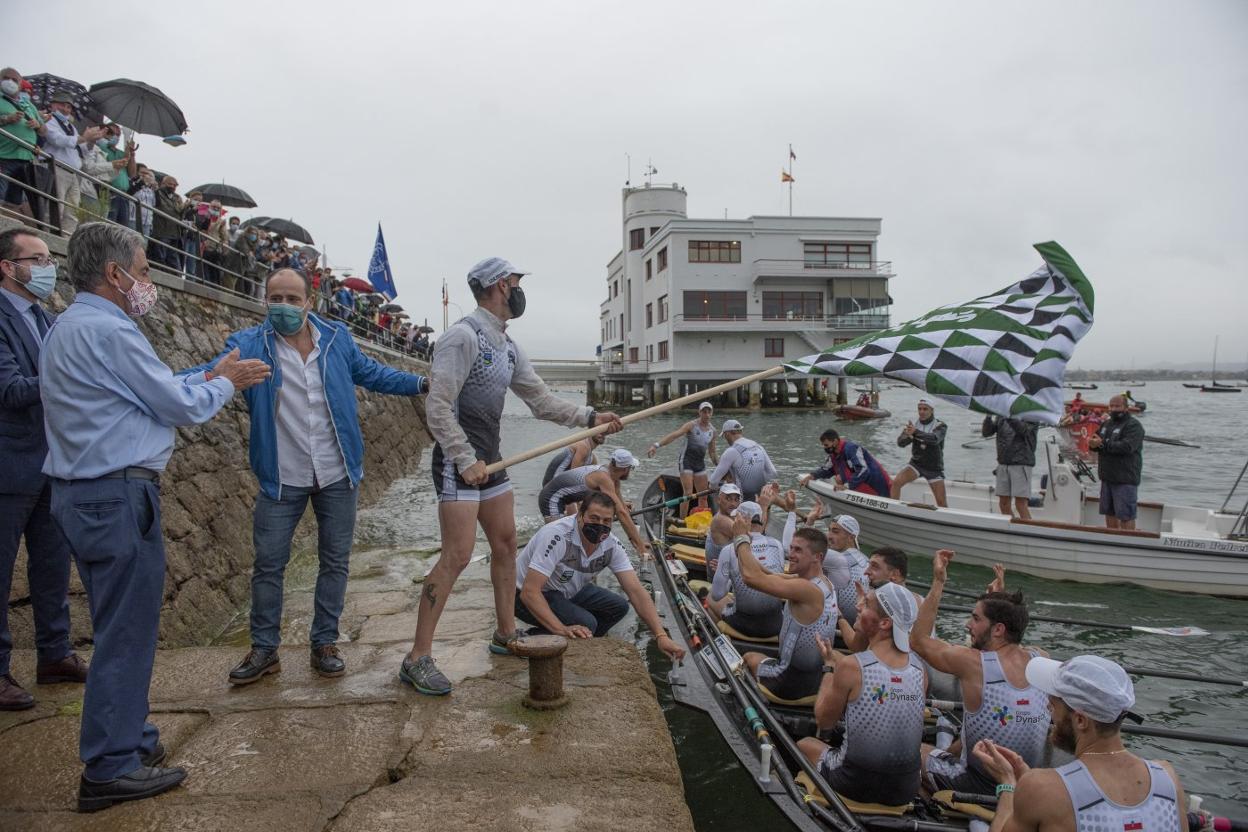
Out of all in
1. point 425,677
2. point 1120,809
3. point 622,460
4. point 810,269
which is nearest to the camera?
point 1120,809

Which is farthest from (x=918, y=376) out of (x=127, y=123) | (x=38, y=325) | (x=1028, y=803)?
(x=127, y=123)

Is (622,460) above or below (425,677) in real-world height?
above

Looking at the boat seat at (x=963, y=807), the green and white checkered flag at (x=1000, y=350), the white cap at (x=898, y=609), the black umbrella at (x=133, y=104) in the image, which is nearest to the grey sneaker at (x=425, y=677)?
the white cap at (x=898, y=609)

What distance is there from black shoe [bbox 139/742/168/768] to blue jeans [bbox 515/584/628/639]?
2.97 metres

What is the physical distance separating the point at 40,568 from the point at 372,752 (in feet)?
6.15

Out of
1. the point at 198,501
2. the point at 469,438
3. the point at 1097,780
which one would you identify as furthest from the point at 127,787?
the point at 198,501

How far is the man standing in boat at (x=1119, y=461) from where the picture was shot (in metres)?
9.99

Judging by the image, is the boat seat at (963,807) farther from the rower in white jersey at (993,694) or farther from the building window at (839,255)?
the building window at (839,255)

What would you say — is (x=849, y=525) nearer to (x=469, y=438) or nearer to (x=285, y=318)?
(x=469, y=438)

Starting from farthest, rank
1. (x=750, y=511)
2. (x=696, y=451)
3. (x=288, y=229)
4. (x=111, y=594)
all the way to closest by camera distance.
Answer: (x=288, y=229) → (x=696, y=451) → (x=750, y=511) → (x=111, y=594)

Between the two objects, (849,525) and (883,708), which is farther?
(849,525)

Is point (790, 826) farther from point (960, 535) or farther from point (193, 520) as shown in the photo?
point (960, 535)

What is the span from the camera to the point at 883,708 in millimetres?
4051

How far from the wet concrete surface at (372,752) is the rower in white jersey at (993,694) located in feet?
6.47
